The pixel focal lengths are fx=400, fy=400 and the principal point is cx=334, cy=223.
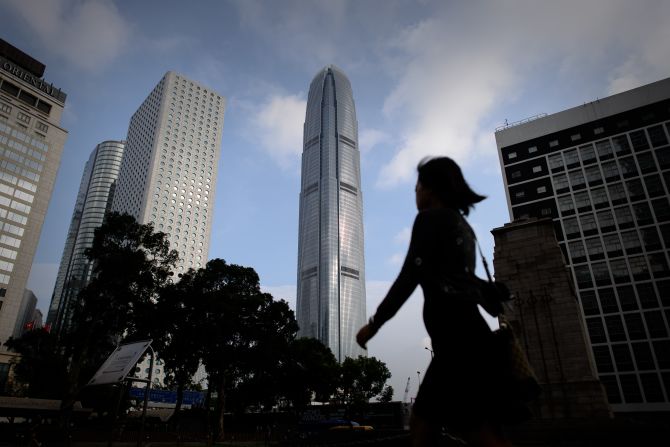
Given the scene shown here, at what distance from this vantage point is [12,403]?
1195 inches

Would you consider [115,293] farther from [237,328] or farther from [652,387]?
[652,387]

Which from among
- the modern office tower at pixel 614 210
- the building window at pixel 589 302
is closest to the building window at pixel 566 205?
the modern office tower at pixel 614 210

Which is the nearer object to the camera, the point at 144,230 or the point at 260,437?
the point at 144,230

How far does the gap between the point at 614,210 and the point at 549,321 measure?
45005mm

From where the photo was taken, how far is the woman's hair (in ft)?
9.04

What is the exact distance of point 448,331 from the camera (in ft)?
7.20

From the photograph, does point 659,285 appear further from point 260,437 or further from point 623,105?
point 260,437

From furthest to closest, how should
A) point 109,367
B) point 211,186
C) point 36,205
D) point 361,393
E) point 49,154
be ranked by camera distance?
1. point 211,186
2. point 49,154
3. point 36,205
4. point 361,393
5. point 109,367

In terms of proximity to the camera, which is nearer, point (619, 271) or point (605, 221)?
point (619, 271)

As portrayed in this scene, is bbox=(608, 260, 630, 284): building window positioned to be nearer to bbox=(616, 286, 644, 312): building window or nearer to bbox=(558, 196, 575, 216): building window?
bbox=(616, 286, 644, 312): building window

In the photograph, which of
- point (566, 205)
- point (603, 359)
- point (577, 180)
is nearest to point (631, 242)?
point (566, 205)

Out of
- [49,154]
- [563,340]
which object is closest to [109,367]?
[563,340]

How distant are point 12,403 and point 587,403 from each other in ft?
126

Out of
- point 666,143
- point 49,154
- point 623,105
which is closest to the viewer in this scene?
point 666,143
